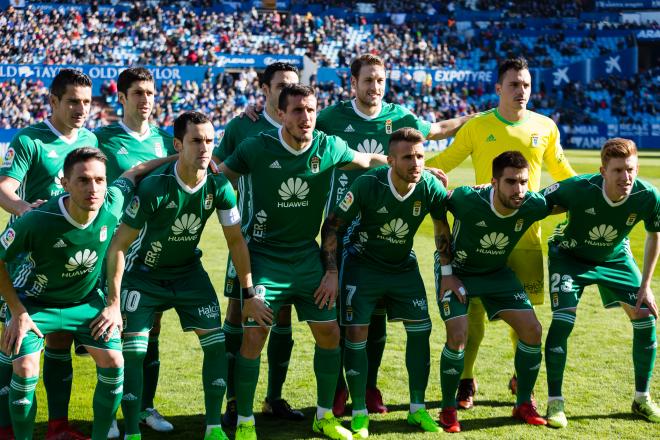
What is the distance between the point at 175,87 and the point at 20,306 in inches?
1294

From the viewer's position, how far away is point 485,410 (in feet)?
19.6

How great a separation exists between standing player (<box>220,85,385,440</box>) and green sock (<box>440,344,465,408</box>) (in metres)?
0.79

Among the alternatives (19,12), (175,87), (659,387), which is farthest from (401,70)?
(659,387)

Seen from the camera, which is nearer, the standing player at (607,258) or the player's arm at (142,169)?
the player's arm at (142,169)

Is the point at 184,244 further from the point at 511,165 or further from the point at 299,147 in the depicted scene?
the point at 511,165

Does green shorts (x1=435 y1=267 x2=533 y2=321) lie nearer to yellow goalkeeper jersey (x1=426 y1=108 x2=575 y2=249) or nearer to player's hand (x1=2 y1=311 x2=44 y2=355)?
yellow goalkeeper jersey (x1=426 y1=108 x2=575 y2=249)

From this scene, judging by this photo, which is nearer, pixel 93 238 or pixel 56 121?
pixel 93 238

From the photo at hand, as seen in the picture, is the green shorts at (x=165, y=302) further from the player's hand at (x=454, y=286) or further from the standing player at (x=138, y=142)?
the player's hand at (x=454, y=286)

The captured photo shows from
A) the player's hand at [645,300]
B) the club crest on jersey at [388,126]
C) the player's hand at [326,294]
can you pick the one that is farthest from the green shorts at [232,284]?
the player's hand at [645,300]

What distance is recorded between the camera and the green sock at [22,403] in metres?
4.57

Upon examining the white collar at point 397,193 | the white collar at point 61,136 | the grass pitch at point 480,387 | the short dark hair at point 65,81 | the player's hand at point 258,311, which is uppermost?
the short dark hair at point 65,81

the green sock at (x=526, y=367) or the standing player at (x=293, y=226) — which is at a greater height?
the standing player at (x=293, y=226)

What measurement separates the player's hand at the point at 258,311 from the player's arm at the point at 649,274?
2817 millimetres

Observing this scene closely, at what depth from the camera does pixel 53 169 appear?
5.58 metres
